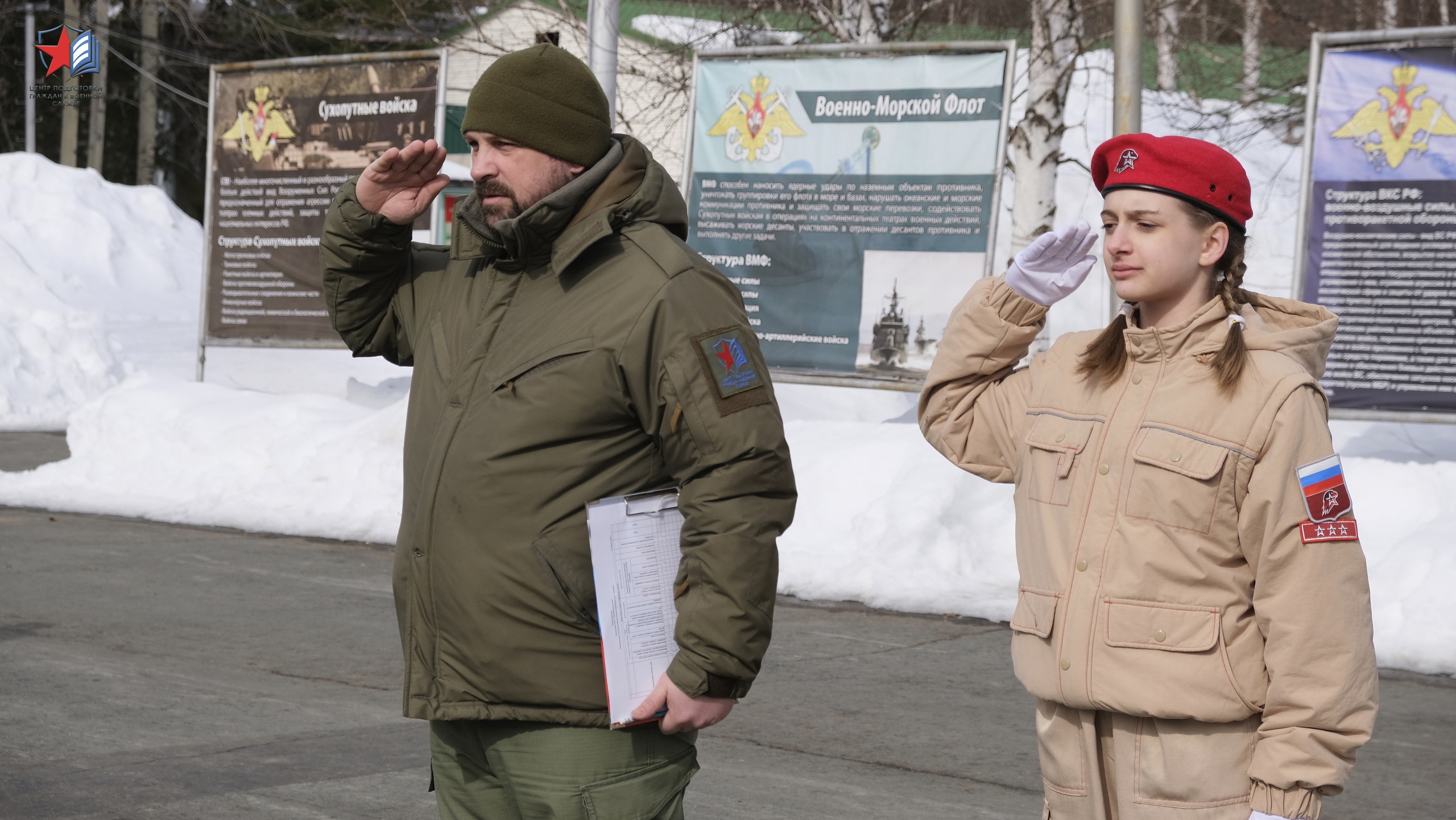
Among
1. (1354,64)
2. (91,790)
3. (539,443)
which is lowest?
(91,790)

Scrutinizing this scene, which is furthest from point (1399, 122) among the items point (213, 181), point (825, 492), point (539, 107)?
point (213, 181)

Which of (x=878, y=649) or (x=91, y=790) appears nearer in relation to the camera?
(x=91, y=790)

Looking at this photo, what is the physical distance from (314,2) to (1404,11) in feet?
62.9

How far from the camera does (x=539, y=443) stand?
265cm

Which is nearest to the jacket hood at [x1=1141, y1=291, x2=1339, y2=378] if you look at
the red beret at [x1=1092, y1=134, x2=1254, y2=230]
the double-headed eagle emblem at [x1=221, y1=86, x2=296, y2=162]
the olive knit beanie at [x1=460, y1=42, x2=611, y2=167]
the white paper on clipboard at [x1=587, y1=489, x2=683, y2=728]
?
the red beret at [x1=1092, y1=134, x2=1254, y2=230]

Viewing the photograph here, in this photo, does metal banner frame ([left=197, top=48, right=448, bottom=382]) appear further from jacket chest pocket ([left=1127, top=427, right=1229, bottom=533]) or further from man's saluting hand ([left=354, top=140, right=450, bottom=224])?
jacket chest pocket ([left=1127, top=427, right=1229, bottom=533])

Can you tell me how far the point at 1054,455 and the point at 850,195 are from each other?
845 centimetres

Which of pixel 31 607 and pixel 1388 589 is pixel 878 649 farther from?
pixel 31 607

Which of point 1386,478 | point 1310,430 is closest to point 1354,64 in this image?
point 1386,478

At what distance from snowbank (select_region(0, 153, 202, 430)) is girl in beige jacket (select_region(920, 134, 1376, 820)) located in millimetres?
16649

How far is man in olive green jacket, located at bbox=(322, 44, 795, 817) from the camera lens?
263cm

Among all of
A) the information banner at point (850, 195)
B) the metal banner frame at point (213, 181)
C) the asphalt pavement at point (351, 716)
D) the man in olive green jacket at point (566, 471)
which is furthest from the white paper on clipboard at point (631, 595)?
the metal banner frame at point (213, 181)

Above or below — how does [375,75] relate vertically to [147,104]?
below

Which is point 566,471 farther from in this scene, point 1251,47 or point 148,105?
point 148,105
